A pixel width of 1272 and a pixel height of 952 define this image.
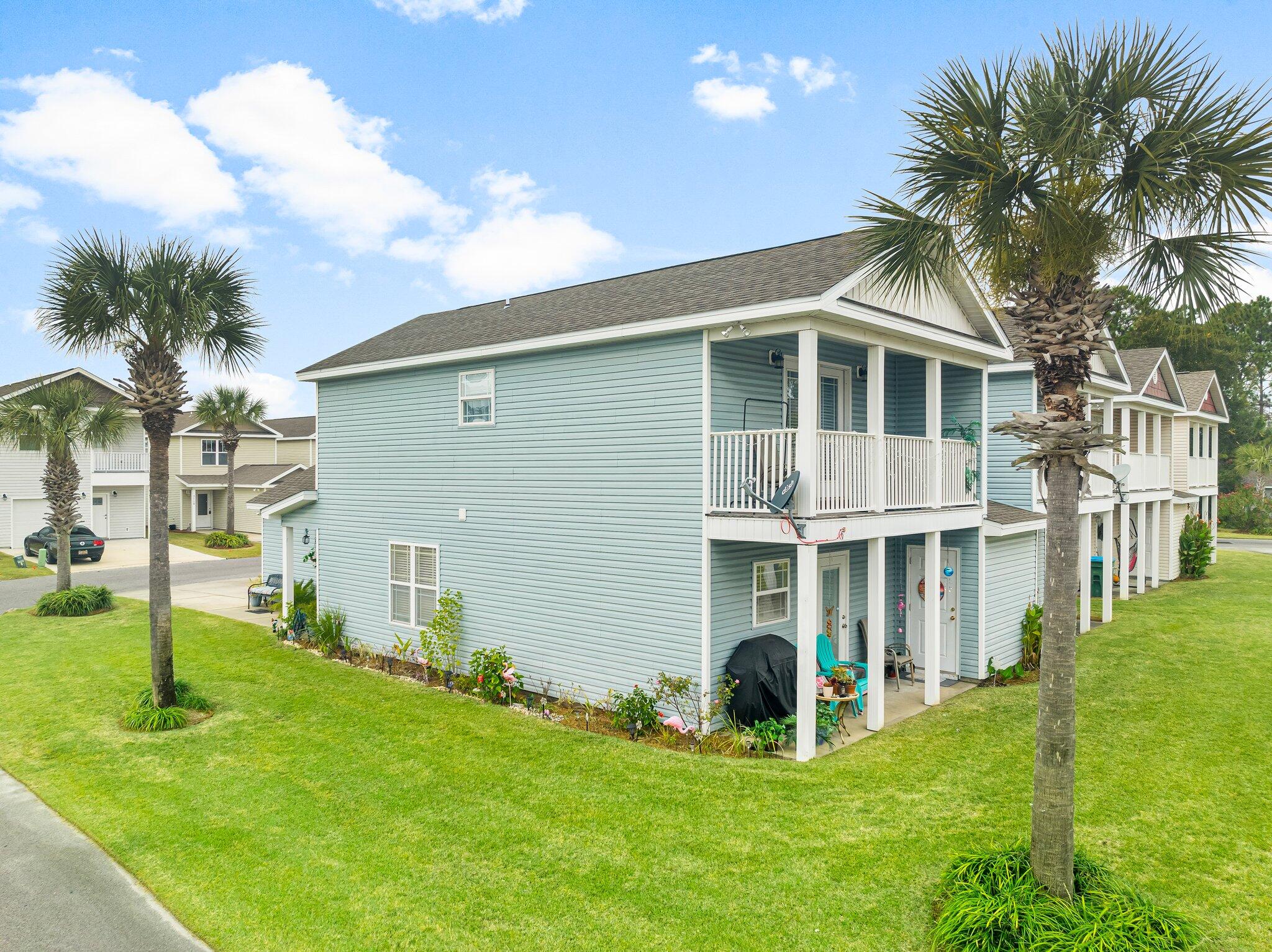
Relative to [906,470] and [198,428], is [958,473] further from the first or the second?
[198,428]

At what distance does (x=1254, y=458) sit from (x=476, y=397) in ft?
186

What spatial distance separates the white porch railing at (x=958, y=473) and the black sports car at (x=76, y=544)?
33.0 m

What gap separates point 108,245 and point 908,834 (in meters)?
12.7

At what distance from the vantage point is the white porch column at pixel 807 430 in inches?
374

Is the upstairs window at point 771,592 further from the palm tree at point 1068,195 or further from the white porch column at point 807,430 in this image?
the palm tree at point 1068,195

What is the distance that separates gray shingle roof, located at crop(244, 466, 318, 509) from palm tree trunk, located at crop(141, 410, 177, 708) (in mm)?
5542

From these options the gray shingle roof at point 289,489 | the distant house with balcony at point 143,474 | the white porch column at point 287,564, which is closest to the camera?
the white porch column at point 287,564

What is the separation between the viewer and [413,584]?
568 inches

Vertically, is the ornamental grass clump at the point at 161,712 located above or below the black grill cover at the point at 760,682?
below

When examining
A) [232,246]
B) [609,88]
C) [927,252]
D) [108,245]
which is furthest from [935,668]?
[609,88]

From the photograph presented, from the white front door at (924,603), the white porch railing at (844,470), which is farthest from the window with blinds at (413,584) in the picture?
the white front door at (924,603)

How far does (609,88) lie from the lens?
20453 mm

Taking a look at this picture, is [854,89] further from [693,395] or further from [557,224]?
[557,224]

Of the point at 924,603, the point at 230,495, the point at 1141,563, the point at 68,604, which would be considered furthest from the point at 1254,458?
the point at 68,604
